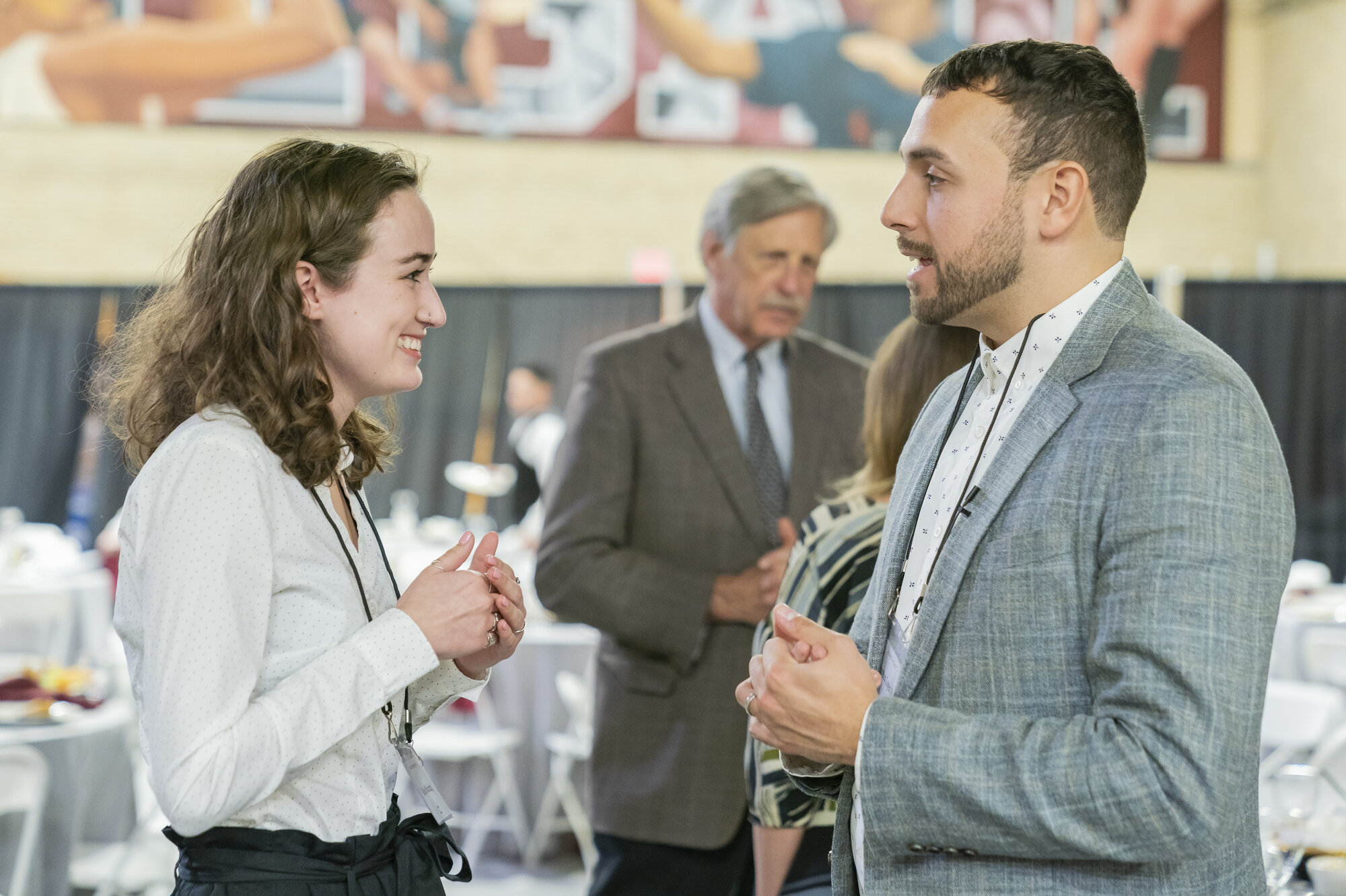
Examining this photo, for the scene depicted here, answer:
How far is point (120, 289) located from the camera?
841cm

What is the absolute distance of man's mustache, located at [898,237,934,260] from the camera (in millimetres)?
1406

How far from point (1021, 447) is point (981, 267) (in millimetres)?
223

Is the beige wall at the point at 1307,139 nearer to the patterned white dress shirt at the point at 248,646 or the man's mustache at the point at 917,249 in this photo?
the man's mustache at the point at 917,249

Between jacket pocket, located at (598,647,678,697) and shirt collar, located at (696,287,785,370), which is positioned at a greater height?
shirt collar, located at (696,287,785,370)

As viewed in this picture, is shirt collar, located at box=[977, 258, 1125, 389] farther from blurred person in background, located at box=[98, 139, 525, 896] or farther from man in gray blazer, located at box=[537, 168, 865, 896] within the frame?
man in gray blazer, located at box=[537, 168, 865, 896]

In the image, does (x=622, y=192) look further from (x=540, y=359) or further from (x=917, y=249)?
(x=917, y=249)

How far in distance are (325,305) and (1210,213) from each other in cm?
1202

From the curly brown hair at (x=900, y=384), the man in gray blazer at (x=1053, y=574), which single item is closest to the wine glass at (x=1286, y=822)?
the curly brown hair at (x=900, y=384)

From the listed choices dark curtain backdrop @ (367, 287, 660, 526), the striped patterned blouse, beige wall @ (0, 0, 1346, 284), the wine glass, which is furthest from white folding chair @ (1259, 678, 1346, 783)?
beige wall @ (0, 0, 1346, 284)

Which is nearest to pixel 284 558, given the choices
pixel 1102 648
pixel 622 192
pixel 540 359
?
pixel 1102 648

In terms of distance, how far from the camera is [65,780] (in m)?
3.58

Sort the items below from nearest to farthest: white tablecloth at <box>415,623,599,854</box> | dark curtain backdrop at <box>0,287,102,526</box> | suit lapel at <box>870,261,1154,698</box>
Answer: suit lapel at <box>870,261,1154,698</box> < white tablecloth at <box>415,623,599,854</box> < dark curtain backdrop at <box>0,287,102,526</box>

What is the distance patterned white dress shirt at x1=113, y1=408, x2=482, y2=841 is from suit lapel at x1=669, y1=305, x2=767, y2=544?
3.96 feet

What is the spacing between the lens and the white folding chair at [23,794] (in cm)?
328
